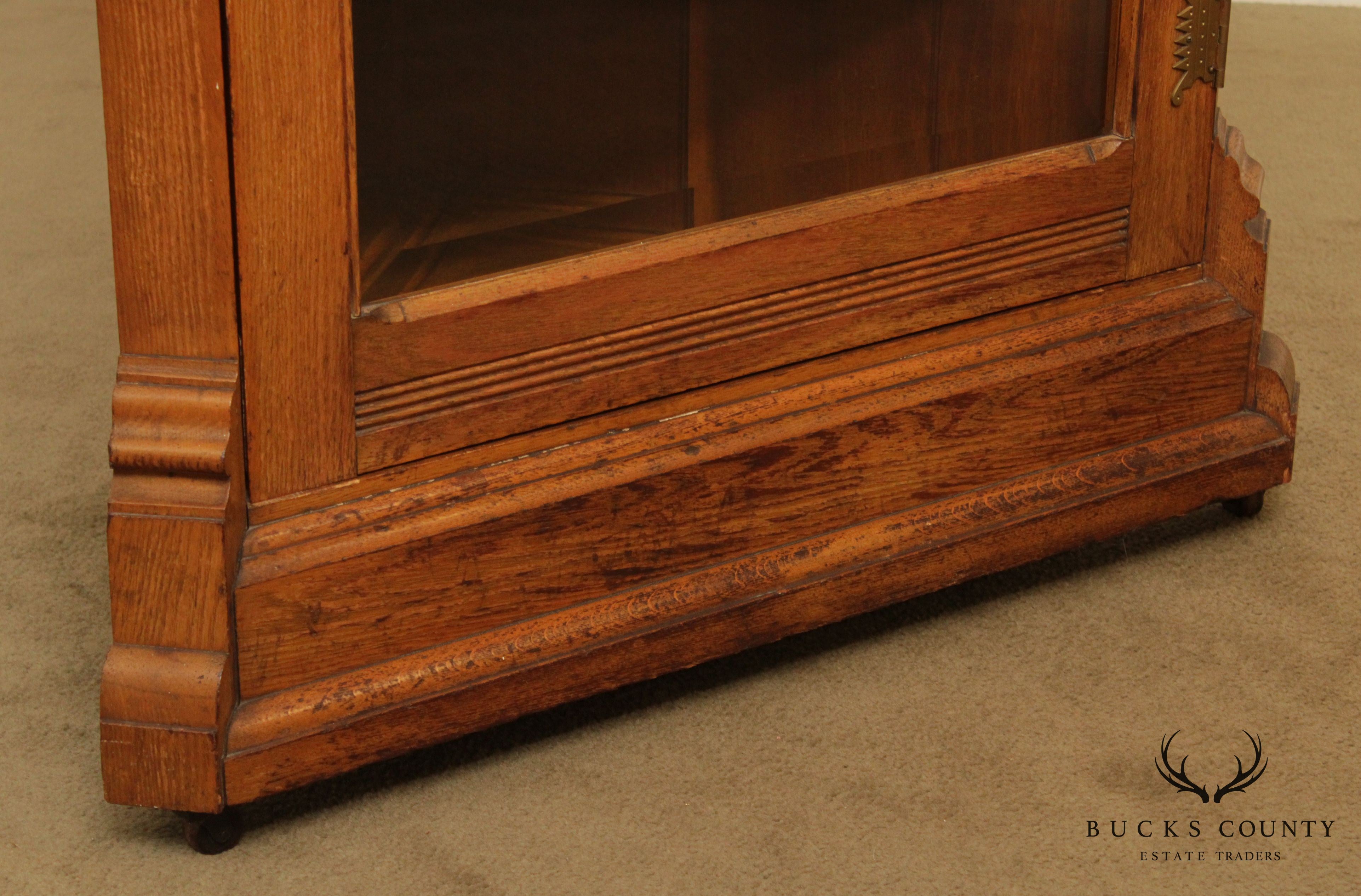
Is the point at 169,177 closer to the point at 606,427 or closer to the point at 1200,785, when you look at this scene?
the point at 606,427

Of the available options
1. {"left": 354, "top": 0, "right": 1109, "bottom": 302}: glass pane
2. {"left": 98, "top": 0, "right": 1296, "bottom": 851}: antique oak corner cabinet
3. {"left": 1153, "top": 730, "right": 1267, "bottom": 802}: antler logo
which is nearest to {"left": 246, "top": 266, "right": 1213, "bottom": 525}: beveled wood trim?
{"left": 98, "top": 0, "right": 1296, "bottom": 851}: antique oak corner cabinet

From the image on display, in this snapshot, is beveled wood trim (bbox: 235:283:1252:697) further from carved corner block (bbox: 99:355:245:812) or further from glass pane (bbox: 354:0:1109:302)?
glass pane (bbox: 354:0:1109:302)

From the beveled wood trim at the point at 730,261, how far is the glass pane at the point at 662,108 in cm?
1

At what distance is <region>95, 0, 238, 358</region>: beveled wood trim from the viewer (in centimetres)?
81

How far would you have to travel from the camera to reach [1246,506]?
4.19 ft

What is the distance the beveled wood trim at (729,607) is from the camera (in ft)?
3.05

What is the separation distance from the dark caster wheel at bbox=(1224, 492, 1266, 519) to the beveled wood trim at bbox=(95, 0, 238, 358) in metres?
0.78

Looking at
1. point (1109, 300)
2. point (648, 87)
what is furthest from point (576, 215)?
point (1109, 300)

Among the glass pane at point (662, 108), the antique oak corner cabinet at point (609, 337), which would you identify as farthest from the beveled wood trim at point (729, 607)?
the glass pane at point (662, 108)

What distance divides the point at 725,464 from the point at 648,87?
24cm

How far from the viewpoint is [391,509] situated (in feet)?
3.08

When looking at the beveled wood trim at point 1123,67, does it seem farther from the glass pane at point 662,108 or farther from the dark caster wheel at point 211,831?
the dark caster wheel at point 211,831

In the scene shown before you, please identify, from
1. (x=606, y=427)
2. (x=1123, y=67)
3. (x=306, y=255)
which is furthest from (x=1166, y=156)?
(x=306, y=255)

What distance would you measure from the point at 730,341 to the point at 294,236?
288 millimetres
